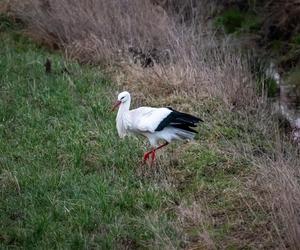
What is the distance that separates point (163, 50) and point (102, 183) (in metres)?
4.79

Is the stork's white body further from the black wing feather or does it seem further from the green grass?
the green grass

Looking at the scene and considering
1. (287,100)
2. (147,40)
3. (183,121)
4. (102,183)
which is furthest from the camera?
(147,40)

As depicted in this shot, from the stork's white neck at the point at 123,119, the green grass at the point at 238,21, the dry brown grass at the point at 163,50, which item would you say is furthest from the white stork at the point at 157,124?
the green grass at the point at 238,21

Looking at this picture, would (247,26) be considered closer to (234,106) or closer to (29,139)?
(234,106)

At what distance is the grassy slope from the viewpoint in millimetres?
5945

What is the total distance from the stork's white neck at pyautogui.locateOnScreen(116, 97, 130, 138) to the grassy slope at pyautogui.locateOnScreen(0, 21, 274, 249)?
0.23 m

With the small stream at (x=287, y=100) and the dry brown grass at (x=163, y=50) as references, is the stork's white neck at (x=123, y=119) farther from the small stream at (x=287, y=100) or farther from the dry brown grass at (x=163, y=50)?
the small stream at (x=287, y=100)

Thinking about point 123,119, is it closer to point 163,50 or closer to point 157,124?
point 157,124

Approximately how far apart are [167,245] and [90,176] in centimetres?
175

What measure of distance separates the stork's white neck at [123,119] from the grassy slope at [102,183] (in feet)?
0.76

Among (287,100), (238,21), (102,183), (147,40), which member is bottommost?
(238,21)

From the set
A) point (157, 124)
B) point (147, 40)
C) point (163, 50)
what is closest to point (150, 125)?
point (157, 124)

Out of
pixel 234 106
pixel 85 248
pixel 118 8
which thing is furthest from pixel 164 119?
pixel 118 8

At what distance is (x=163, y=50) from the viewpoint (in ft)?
36.8
